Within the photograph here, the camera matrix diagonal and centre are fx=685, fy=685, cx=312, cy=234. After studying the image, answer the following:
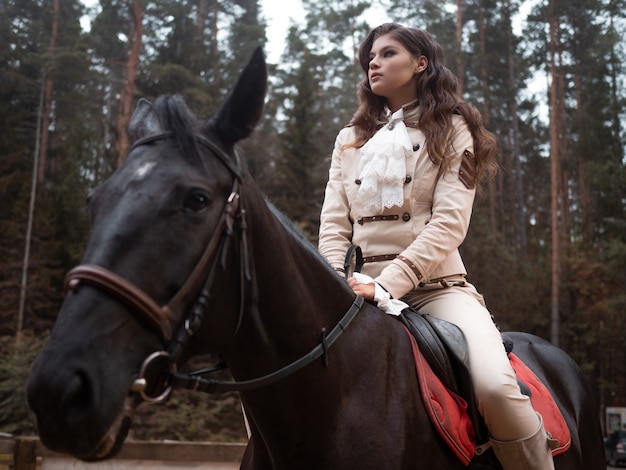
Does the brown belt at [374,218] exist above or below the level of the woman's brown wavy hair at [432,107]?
below

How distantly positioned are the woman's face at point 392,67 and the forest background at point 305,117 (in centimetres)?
2043

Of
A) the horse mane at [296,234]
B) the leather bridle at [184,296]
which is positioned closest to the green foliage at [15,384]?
the horse mane at [296,234]

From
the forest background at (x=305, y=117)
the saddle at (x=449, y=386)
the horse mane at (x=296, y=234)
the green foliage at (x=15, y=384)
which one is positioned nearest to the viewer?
the horse mane at (x=296, y=234)

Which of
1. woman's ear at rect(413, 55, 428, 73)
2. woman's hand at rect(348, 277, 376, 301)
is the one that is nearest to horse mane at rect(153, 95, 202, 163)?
woman's hand at rect(348, 277, 376, 301)

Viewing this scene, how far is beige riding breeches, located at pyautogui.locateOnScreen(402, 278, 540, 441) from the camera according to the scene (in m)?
2.89

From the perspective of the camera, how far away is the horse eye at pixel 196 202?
203 centimetres

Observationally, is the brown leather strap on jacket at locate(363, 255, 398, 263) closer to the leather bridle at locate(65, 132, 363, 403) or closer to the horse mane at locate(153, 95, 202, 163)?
the leather bridle at locate(65, 132, 363, 403)

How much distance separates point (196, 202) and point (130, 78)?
74.1 feet

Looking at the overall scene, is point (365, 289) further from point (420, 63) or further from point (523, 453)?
point (420, 63)

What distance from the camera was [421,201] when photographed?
3451 mm

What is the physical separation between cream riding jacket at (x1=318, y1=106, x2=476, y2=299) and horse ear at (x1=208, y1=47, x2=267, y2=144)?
1129 mm

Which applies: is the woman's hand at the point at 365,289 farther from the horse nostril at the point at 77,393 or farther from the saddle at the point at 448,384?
the horse nostril at the point at 77,393

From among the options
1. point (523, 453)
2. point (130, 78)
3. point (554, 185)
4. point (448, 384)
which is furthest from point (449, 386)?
point (554, 185)

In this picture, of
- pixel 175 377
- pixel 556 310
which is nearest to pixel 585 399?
pixel 175 377
